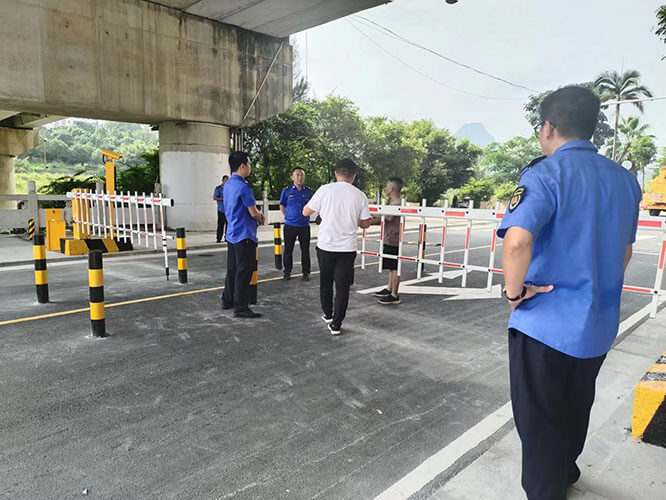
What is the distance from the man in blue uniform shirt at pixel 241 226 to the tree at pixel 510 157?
40.8 meters

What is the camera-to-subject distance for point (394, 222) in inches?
298

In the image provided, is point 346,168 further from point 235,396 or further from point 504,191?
point 504,191

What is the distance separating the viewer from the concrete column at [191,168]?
15438 mm

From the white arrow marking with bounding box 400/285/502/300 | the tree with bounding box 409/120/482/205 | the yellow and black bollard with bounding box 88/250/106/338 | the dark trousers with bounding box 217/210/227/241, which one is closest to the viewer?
the yellow and black bollard with bounding box 88/250/106/338

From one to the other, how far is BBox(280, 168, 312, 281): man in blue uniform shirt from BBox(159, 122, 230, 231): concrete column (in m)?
8.16

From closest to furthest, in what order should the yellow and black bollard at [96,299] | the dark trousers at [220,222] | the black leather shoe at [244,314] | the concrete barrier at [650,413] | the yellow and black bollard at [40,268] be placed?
1. the concrete barrier at [650,413]
2. the yellow and black bollard at [96,299]
3. the black leather shoe at [244,314]
4. the yellow and black bollard at [40,268]
5. the dark trousers at [220,222]

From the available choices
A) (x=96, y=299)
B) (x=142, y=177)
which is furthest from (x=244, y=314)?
(x=142, y=177)

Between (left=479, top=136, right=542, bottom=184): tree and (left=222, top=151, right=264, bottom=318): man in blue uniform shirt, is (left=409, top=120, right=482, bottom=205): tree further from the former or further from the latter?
(left=222, top=151, right=264, bottom=318): man in blue uniform shirt

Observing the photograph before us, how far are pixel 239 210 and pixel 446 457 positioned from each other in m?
3.95

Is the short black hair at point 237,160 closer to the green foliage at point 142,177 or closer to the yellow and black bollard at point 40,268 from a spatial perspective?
the yellow and black bollard at point 40,268

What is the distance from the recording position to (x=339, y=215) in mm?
5176

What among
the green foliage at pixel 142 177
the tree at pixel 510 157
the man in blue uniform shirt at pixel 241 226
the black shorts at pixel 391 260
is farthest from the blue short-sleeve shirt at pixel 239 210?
the tree at pixel 510 157

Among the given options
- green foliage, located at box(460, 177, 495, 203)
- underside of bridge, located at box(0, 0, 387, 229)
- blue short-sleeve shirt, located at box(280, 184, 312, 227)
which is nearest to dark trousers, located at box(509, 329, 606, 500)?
blue short-sleeve shirt, located at box(280, 184, 312, 227)

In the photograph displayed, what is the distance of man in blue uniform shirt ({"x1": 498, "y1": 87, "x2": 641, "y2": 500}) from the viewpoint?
2.02m
